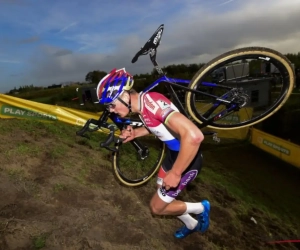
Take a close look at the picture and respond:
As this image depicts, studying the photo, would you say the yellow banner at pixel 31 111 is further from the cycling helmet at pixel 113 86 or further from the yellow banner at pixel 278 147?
the yellow banner at pixel 278 147

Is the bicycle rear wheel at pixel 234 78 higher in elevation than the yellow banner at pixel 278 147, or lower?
higher

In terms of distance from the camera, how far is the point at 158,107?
3.39m

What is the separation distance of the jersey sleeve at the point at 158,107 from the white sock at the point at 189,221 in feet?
7.55

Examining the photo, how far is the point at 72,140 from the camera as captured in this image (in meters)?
8.81

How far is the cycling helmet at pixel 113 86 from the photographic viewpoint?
3605mm

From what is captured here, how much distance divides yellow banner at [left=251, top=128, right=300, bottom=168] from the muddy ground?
5102mm

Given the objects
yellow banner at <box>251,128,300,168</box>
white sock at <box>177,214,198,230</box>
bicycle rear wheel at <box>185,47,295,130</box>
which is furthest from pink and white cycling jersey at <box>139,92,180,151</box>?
yellow banner at <box>251,128,300,168</box>

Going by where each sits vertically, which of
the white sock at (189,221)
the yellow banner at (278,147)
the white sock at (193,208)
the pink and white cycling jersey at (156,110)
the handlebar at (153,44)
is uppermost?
the handlebar at (153,44)

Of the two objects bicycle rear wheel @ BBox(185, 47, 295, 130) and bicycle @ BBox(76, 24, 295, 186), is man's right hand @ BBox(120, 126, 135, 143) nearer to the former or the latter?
bicycle @ BBox(76, 24, 295, 186)

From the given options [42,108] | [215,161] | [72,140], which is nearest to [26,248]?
[72,140]

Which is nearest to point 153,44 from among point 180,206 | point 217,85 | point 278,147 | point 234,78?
point 217,85

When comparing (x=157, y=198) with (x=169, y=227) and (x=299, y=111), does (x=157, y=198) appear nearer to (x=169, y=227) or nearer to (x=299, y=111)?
(x=169, y=227)

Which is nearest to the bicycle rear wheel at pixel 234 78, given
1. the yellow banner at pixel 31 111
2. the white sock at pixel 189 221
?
the white sock at pixel 189 221

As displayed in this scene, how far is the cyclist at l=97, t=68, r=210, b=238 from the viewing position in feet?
9.96
